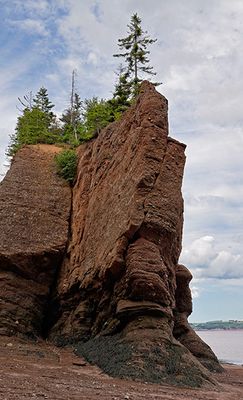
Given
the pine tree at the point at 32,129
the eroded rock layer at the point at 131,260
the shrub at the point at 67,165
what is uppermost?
the pine tree at the point at 32,129

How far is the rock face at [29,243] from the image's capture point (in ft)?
80.2

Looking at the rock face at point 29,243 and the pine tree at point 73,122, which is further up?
the pine tree at point 73,122

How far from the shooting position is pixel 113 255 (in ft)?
69.6

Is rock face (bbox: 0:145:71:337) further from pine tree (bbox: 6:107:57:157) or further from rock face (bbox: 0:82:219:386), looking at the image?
pine tree (bbox: 6:107:57:157)

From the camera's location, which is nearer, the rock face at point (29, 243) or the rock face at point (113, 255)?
the rock face at point (113, 255)

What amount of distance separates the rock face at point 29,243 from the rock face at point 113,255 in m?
0.06

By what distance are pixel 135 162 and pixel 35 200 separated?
8487 mm

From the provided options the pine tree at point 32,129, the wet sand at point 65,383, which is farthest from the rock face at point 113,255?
the pine tree at point 32,129

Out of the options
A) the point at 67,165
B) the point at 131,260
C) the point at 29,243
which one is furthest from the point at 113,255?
the point at 67,165

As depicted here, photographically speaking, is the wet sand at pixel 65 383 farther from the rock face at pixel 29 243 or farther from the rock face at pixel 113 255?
the rock face at pixel 29 243

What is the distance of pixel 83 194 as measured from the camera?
2950 cm

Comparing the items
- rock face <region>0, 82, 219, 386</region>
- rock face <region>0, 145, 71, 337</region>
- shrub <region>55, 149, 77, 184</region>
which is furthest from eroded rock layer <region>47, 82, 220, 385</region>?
shrub <region>55, 149, 77, 184</region>

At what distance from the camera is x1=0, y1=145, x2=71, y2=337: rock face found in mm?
24453

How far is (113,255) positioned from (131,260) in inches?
48.3
